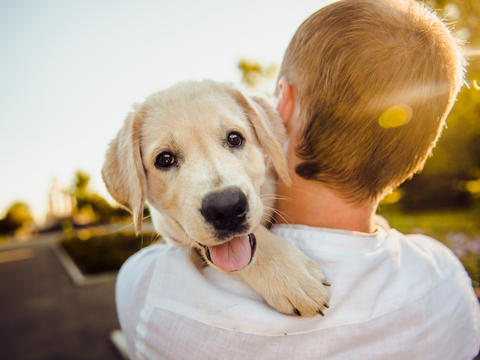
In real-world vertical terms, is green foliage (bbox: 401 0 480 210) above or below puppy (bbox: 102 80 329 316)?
below

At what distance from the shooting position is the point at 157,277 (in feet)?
5.72

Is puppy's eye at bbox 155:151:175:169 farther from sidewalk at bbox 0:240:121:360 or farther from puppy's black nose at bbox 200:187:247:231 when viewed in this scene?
sidewalk at bbox 0:240:121:360

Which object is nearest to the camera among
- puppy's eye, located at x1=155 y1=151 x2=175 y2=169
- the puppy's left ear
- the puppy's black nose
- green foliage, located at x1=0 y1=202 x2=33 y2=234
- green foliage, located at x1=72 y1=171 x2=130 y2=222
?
the puppy's black nose

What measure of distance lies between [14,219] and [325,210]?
6693 cm

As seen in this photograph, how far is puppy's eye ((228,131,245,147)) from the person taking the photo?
2.32 m

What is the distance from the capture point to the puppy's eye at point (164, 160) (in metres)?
2.31

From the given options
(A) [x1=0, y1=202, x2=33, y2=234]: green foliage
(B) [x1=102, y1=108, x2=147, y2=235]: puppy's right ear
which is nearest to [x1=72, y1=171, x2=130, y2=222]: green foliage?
(A) [x1=0, y1=202, x2=33, y2=234]: green foliage

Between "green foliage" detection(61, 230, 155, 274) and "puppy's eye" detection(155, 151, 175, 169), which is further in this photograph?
"green foliage" detection(61, 230, 155, 274)

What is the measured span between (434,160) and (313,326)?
17218mm

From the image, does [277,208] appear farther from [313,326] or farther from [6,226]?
[6,226]

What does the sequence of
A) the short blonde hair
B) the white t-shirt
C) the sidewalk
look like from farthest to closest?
the sidewalk
the short blonde hair
the white t-shirt

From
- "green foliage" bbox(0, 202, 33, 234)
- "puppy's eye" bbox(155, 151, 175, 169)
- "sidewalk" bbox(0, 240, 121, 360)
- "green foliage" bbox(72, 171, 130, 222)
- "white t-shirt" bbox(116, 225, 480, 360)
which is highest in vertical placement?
"puppy's eye" bbox(155, 151, 175, 169)

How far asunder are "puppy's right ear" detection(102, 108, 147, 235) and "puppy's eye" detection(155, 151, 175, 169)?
5.8 inches

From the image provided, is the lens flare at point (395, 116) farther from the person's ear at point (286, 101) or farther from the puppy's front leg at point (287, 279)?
the puppy's front leg at point (287, 279)
